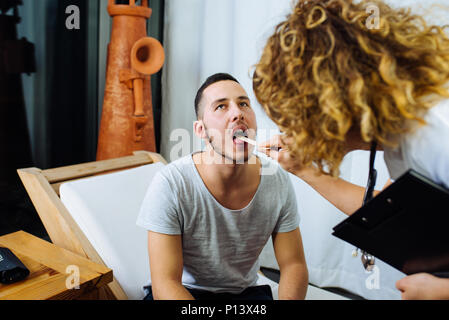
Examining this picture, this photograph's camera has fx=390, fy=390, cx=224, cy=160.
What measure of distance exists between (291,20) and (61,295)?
760 mm

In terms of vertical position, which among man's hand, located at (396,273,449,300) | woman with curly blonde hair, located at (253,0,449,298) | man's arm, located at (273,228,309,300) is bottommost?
man's arm, located at (273,228,309,300)

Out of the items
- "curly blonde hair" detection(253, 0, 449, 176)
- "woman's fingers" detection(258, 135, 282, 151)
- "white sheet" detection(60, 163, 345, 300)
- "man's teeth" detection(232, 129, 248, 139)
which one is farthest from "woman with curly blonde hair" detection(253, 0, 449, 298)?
"white sheet" detection(60, 163, 345, 300)

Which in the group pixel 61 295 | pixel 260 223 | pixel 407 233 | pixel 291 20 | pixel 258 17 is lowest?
pixel 61 295

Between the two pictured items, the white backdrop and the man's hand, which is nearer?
the man's hand

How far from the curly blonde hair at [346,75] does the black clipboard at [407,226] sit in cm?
9

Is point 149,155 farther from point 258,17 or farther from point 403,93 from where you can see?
point 403,93

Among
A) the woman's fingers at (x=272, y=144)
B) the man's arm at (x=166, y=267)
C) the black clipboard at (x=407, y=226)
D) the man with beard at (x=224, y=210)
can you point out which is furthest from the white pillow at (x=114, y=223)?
the black clipboard at (x=407, y=226)

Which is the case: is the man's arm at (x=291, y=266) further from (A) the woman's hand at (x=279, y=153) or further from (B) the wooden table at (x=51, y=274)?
(B) the wooden table at (x=51, y=274)

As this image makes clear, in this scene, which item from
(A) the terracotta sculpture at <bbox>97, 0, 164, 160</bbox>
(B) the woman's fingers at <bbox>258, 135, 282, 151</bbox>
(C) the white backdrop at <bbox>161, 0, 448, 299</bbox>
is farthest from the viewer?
(C) the white backdrop at <bbox>161, 0, 448, 299</bbox>

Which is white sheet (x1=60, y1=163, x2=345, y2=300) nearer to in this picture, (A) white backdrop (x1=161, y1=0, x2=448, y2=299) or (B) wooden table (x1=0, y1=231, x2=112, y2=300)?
(B) wooden table (x1=0, y1=231, x2=112, y2=300)

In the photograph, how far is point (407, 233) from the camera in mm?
672

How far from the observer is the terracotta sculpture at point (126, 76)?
1.62 m

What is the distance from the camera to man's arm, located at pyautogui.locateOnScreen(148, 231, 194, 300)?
2.92ft
